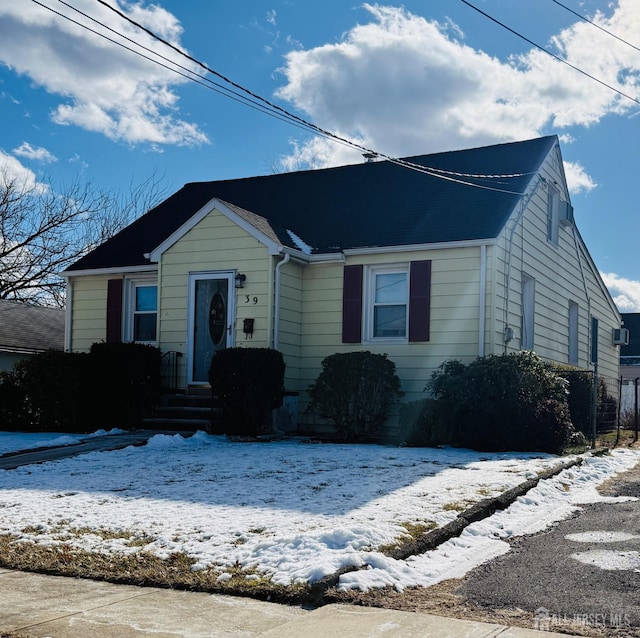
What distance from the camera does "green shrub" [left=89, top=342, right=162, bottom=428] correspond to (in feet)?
44.3

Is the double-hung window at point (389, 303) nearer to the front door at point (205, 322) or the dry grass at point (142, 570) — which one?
the front door at point (205, 322)

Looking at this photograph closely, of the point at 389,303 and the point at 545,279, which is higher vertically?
the point at 545,279

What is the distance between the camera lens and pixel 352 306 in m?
14.5

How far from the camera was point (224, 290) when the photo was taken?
48.4 ft

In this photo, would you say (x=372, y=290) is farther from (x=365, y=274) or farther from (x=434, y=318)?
(x=434, y=318)

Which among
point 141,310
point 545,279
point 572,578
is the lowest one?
point 572,578

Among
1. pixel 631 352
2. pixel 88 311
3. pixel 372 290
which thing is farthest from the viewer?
pixel 631 352

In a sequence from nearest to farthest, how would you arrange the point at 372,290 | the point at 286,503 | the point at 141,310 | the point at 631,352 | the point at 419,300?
the point at 286,503 → the point at 419,300 → the point at 372,290 → the point at 141,310 → the point at 631,352

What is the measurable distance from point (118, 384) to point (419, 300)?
550 cm

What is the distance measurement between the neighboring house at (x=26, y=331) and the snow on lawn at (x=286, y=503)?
12738mm

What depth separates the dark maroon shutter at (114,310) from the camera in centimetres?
1667

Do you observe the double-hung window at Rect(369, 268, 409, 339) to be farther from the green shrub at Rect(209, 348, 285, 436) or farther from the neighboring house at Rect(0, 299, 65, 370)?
the neighboring house at Rect(0, 299, 65, 370)

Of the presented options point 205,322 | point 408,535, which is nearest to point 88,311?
point 205,322

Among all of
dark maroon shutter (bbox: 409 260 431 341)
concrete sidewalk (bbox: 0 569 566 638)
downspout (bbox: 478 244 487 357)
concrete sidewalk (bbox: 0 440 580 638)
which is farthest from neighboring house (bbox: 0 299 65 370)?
concrete sidewalk (bbox: 0 569 566 638)
